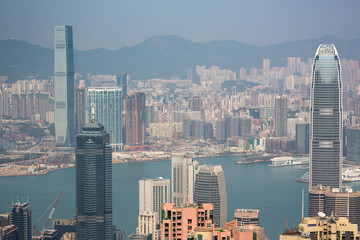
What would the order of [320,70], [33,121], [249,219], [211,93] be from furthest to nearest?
[211,93], [33,121], [320,70], [249,219]

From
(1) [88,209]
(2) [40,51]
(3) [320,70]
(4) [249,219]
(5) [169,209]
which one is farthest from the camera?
(2) [40,51]

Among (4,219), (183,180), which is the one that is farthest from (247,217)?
(4,219)

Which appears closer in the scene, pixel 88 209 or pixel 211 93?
pixel 88 209

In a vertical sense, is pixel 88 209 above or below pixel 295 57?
below

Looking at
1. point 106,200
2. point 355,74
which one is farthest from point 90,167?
point 355,74

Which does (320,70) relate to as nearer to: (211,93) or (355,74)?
(355,74)

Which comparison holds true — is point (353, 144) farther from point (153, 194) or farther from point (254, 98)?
point (254, 98)

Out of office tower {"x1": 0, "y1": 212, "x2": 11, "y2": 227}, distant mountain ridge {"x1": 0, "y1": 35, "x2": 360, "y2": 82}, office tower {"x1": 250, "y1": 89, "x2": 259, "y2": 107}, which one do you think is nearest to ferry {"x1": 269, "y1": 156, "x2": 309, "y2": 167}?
Result: distant mountain ridge {"x1": 0, "y1": 35, "x2": 360, "y2": 82}

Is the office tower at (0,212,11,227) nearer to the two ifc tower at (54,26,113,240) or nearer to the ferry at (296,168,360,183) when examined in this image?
the two ifc tower at (54,26,113,240)
